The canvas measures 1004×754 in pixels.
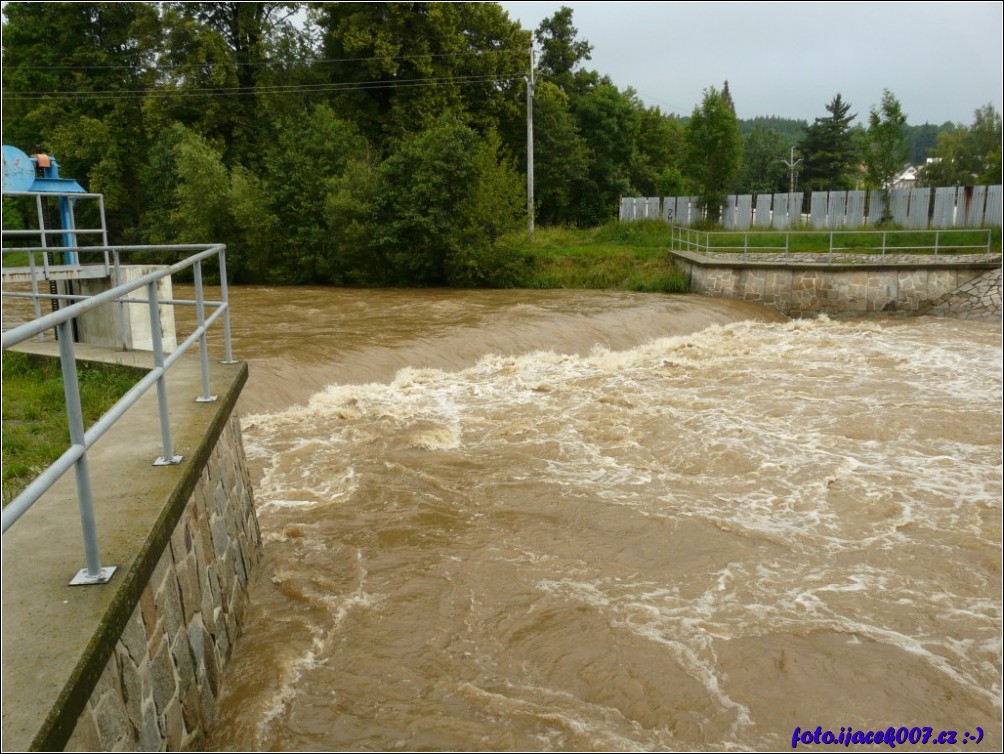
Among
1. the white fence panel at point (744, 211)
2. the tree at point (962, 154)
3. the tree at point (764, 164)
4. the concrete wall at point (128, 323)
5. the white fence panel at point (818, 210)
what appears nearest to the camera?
the concrete wall at point (128, 323)

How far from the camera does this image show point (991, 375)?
15320 millimetres

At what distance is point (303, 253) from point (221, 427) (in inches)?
962

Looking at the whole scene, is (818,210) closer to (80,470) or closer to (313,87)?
(313,87)

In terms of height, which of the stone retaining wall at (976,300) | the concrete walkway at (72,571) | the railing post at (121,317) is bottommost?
the stone retaining wall at (976,300)

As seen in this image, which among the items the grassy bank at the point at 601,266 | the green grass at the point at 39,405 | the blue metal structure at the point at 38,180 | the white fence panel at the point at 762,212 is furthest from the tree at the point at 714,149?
the green grass at the point at 39,405

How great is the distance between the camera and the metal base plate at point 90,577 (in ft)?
10.8

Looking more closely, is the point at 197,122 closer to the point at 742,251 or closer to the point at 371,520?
the point at 742,251

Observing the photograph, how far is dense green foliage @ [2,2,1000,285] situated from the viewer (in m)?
28.6

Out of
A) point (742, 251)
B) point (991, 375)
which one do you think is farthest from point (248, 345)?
point (742, 251)

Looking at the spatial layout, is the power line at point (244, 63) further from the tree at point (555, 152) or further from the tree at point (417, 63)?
the tree at point (555, 152)

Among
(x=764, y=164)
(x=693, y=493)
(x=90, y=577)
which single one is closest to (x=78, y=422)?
(x=90, y=577)

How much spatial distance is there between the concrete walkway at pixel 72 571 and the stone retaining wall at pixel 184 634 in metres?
0.20

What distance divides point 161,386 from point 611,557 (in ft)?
14.7

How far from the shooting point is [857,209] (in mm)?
32750
